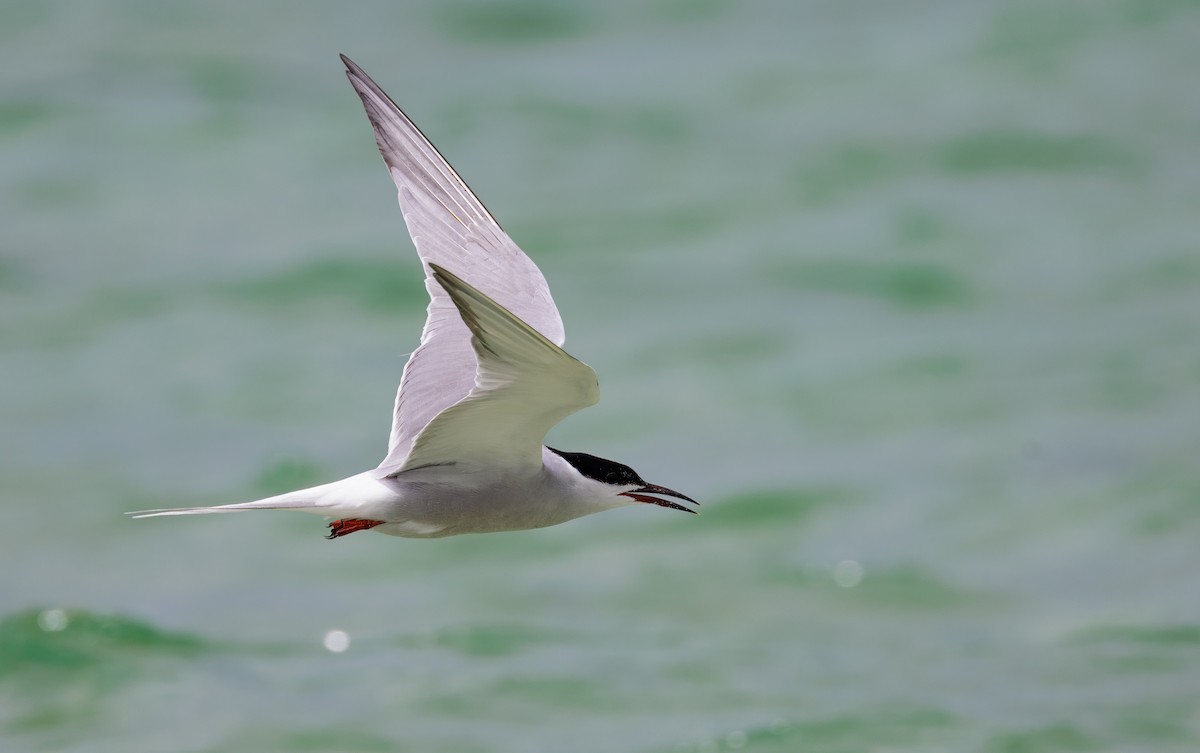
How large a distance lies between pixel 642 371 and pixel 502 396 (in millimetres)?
11145

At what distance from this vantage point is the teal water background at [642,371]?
14.1 metres

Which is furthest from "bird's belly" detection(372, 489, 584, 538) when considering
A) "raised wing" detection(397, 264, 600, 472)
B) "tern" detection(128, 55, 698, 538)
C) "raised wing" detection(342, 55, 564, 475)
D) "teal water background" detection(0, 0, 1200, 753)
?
"teal water background" detection(0, 0, 1200, 753)

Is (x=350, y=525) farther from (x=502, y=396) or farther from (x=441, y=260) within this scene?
(x=441, y=260)

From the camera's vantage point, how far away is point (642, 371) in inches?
677

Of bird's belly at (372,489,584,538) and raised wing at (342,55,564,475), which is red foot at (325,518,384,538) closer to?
bird's belly at (372,489,584,538)

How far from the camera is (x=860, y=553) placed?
52.3 ft

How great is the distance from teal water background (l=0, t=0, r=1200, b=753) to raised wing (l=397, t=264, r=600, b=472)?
699cm

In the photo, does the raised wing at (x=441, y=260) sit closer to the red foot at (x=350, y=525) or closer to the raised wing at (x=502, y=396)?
the red foot at (x=350, y=525)

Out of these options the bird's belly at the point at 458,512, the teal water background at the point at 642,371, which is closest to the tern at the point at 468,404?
the bird's belly at the point at 458,512

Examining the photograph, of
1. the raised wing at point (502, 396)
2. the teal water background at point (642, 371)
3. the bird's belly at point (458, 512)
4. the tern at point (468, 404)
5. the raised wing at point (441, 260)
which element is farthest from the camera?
the teal water background at point (642, 371)

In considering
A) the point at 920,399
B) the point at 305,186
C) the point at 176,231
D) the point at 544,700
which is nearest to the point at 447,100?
the point at 305,186

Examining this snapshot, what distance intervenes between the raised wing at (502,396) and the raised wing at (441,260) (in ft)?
1.43

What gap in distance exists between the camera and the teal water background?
46.3 ft

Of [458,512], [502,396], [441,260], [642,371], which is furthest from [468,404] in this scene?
[642,371]
